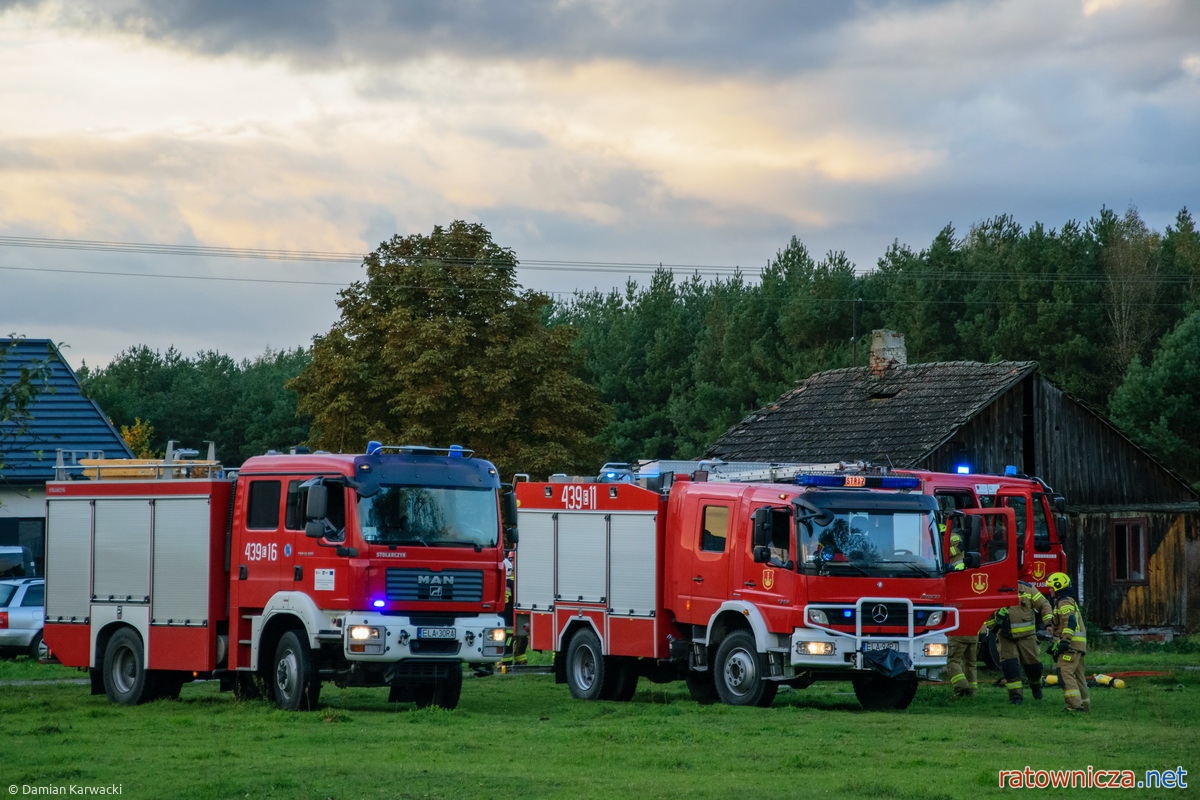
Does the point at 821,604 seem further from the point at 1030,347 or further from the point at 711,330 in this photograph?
the point at 711,330

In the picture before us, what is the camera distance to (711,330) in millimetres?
75375

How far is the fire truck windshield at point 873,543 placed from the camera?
17.9 meters

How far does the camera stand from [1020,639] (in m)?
19.9

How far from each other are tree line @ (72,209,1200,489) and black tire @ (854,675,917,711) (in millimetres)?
27748

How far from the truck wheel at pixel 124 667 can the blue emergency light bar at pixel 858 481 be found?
827 centimetres

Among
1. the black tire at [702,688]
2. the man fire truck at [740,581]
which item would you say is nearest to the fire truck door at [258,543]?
the man fire truck at [740,581]

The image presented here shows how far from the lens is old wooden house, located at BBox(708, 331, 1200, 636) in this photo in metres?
35.2

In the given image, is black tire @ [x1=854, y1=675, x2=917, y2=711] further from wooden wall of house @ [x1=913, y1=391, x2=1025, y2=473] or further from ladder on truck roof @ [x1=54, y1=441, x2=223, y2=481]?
wooden wall of house @ [x1=913, y1=391, x2=1025, y2=473]

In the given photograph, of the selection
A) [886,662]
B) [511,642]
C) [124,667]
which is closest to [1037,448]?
[511,642]

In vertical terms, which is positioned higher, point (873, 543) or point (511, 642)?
point (873, 543)

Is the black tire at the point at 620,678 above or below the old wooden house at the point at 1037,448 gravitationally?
below

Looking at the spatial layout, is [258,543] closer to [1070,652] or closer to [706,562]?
[706,562]

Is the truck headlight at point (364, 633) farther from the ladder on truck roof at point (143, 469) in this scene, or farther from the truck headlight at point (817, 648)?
the truck headlight at point (817, 648)

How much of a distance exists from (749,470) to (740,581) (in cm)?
256
